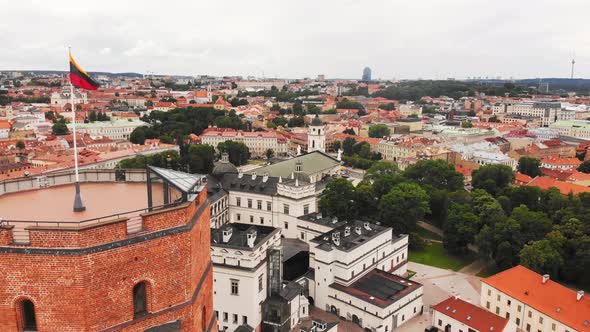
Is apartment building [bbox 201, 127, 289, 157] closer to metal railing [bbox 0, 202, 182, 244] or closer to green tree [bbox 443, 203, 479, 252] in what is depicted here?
green tree [bbox 443, 203, 479, 252]

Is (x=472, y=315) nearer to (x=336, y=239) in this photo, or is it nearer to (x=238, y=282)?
(x=336, y=239)

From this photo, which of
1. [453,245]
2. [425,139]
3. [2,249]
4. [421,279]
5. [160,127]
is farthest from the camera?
[160,127]

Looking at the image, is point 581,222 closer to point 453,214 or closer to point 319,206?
point 453,214

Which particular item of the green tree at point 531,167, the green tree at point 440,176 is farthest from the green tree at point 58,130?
the green tree at point 531,167

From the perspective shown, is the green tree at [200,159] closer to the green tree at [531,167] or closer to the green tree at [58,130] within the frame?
the green tree at [58,130]

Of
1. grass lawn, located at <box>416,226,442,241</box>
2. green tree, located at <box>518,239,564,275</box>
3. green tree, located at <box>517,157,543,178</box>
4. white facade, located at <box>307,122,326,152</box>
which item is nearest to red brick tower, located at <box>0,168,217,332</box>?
green tree, located at <box>518,239,564,275</box>

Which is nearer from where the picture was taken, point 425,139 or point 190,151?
point 190,151

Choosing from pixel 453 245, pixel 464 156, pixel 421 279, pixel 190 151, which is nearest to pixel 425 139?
pixel 464 156
